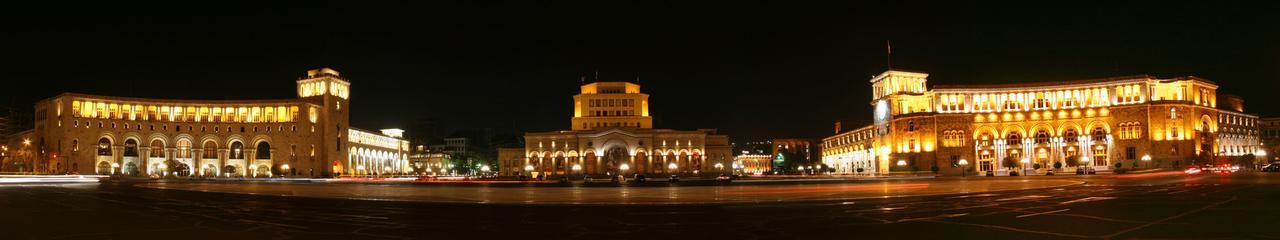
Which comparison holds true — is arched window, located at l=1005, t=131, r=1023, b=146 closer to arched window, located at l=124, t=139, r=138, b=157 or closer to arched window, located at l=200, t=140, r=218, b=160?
arched window, located at l=200, t=140, r=218, b=160

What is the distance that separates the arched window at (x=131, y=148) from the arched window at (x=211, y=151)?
7.54 metres

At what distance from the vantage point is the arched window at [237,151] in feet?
368

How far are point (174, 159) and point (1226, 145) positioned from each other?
118350 mm

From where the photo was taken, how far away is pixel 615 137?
12194cm

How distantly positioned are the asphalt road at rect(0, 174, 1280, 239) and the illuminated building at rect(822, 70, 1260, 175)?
7557 centimetres

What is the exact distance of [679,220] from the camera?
62.1ft

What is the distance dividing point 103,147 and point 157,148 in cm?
587

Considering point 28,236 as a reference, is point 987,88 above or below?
above

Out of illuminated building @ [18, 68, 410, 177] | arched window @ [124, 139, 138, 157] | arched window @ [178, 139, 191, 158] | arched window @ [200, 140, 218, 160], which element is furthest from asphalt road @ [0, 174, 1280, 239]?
arched window @ [200, 140, 218, 160]

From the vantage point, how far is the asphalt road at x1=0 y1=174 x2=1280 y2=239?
15.3 meters

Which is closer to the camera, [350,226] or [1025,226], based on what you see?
[1025,226]

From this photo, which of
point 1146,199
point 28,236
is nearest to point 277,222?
point 28,236

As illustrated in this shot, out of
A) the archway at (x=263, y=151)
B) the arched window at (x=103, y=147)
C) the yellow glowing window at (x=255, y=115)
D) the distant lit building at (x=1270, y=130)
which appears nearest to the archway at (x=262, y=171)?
the archway at (x=263, y=151)

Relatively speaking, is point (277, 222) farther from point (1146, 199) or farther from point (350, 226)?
point (1146, 199)
